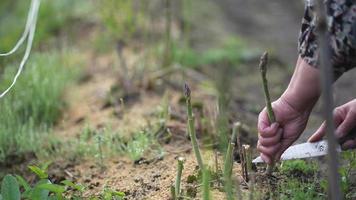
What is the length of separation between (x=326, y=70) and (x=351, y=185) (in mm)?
828

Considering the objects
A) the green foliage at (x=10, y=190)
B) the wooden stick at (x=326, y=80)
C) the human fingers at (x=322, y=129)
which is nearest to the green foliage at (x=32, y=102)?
the green foliage at (x=10, y=190)

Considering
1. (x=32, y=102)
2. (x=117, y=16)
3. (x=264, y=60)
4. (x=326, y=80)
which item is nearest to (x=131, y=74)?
(x=117, y=16)

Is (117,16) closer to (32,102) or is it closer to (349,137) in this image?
(32,102)

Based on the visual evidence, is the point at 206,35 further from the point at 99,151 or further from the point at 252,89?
the point at 99,151

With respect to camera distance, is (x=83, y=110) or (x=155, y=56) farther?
(x=155, y=56)

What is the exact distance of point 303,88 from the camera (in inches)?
71.1

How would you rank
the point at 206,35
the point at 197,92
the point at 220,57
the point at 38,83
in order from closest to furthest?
1. the point at 38,83
2. the point at 197,92
3. the point at 220,57
4. the point at 206,35

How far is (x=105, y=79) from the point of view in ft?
12.1

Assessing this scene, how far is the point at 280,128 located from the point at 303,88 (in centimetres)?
19

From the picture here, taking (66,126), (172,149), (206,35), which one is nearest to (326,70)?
(172,149)

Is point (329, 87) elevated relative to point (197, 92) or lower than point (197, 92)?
lower

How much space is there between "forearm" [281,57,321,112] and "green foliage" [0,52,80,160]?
1241 millimetres

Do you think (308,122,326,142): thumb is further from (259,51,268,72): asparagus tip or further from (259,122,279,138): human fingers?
(259,51,268,72): asparagus tip

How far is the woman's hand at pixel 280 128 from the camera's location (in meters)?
1.90
